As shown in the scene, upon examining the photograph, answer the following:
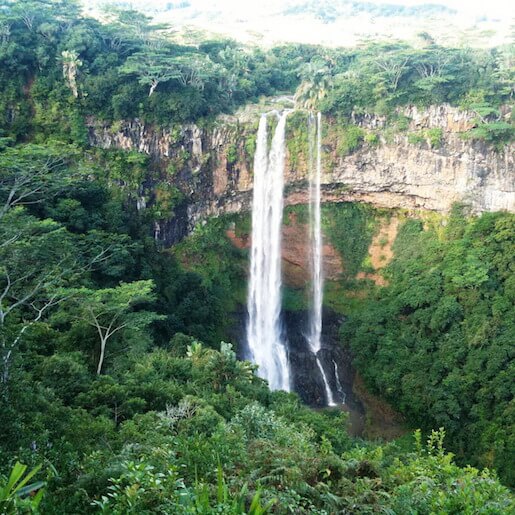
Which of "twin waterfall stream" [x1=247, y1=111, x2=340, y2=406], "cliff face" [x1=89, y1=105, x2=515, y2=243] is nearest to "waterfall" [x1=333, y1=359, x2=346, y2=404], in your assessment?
"twin waterfall stream" [x1=247, y1=111, x2=340, y2=406]

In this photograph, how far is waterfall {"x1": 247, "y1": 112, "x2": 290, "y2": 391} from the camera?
23750 mm

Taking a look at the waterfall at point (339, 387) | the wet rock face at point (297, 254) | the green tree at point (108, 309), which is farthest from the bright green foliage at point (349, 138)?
the green tree at point (108, 309)

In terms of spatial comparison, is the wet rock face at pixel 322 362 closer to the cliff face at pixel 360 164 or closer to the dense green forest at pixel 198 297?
the dense green forest at pixel 198 297

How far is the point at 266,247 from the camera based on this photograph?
24.7 m

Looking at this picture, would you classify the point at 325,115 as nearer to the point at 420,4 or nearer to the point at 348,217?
the point at 348,217

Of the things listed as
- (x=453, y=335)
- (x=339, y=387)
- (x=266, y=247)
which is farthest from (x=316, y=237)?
(x=453, y=335)

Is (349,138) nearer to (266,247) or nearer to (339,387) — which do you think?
(266,247)

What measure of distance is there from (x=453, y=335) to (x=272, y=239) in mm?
8686

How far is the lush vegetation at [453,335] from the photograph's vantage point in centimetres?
1747

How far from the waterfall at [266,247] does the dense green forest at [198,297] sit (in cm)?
101

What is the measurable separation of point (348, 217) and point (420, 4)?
109 feet

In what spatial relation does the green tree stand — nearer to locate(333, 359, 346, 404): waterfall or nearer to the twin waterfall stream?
the twin waterfall stream

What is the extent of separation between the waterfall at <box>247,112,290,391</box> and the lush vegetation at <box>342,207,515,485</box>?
344 cm

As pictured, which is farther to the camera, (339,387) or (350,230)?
(350,230)
